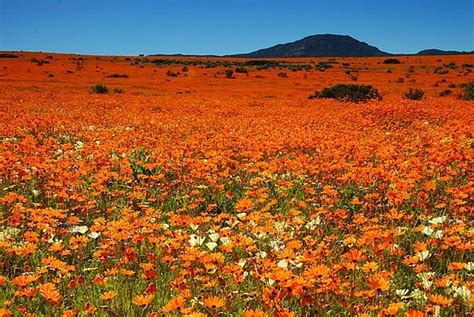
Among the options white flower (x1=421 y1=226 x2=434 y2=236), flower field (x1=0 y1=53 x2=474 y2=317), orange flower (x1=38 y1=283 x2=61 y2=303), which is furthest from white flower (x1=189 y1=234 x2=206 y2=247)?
white flower (x1=421 y1=226 x2=434 y2=236)

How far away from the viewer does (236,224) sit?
5.24 metres

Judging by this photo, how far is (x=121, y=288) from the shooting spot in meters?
3.51

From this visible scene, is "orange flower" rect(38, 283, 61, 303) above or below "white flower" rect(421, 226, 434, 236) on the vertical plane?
above

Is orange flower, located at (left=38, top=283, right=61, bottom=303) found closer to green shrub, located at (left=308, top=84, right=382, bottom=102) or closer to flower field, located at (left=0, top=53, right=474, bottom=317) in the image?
A: flower field, located at (left=0, top=53, right=474, bottom=317)

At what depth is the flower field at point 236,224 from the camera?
10.4ft

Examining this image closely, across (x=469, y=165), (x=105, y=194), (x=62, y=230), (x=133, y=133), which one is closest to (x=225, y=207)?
(x=105, y=194)

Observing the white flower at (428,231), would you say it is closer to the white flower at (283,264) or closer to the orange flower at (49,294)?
the white flower at (283,264)

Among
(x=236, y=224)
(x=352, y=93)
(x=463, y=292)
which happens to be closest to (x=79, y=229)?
(x=236, y=224)

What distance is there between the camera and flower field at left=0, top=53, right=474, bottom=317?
10.4 feet

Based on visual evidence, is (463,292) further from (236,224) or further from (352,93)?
(352,93)

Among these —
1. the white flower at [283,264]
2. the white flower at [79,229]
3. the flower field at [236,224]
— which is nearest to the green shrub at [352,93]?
the flower field at [236,224]

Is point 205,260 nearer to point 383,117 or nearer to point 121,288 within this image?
point 121,288

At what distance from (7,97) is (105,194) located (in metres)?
17.9

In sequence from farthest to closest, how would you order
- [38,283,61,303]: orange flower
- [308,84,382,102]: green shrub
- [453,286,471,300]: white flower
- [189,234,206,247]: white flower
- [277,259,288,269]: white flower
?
[308,84,382,102]: green shrub
[189,234,206,247]: white flower
[277,259,288,269]: white flower
[453,286,471,300]: white flower
[38,283,61,303]: orange flower
